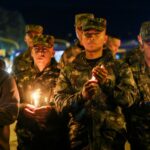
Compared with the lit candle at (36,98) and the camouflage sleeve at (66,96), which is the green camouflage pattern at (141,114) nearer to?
the camouflage sleeve at (66,96)

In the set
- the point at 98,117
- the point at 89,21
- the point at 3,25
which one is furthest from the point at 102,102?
the point at 3,25

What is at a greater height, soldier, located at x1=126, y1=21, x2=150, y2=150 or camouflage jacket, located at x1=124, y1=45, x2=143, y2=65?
camouflage jacket, located at x1=124, y1=45, x2=143, y2=65

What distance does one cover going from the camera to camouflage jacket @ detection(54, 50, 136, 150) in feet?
14.9

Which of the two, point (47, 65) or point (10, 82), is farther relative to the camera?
point (47, 65)

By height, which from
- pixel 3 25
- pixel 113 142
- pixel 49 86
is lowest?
pixel 3 25

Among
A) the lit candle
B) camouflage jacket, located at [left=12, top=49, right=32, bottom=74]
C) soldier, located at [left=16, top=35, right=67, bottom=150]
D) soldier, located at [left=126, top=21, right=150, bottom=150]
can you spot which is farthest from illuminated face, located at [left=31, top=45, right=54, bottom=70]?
soldier, located at [left=126, top=21, right=150, bottom=150]

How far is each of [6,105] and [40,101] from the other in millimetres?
1047

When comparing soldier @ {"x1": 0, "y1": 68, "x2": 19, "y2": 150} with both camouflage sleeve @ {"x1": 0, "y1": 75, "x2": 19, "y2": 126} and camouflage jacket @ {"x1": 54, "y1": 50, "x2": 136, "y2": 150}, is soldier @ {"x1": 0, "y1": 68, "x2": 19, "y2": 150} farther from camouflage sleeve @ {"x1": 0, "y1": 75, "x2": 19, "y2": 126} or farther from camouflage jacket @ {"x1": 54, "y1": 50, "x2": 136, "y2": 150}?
camouflage jacket @ {"x1": 54, "y1": 50, "x2": 136, "y2": 150}

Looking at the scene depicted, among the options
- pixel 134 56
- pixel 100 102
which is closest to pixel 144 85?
pixel 134 56

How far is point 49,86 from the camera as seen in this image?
558 cm

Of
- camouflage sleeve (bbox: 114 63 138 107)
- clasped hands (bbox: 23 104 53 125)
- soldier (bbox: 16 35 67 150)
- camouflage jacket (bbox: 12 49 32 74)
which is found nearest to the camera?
camouflage sleeve (bbox: 114 63 138 107)

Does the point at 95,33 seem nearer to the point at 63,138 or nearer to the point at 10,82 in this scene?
the point at 10,82

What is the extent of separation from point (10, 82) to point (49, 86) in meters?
1.17

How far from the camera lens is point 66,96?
15.6ft
